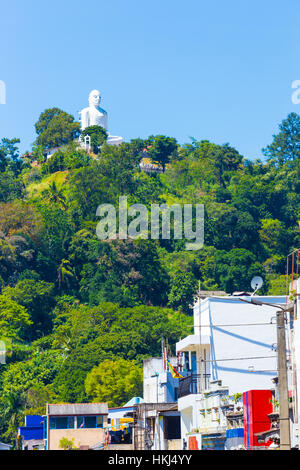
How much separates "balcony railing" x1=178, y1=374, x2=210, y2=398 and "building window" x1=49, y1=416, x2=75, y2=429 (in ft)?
22.9

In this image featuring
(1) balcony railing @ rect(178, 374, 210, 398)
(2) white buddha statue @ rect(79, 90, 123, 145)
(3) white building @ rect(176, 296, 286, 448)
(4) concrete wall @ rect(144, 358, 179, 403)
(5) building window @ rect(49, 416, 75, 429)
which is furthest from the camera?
(2) white buddha statue @ rect(79, 90, 123, 145)

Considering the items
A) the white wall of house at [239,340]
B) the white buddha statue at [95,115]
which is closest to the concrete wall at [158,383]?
the white wall of house at [239,340]

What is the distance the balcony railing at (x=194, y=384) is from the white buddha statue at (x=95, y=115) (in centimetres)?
8452

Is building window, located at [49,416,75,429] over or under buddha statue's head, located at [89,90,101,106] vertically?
under

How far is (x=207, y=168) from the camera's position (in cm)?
11062

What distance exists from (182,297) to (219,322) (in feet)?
161

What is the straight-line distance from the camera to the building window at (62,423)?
4131cm

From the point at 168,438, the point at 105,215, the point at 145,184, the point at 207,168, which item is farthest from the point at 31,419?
the point at 207,168

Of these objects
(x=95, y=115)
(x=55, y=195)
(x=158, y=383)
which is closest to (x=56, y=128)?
(x=95, y=115)

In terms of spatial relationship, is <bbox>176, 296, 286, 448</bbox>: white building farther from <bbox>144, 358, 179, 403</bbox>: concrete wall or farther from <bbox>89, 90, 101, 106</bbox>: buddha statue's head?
<bbox>89, 90, 101, 106</bbox>: buddha statue's head

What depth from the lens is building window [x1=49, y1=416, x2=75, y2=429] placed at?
41312 mm

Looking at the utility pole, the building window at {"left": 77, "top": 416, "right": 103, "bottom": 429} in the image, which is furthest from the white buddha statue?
the utility pole

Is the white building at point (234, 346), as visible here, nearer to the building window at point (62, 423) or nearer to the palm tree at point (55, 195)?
the building window at point (62, 423)

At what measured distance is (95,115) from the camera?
121 meters
